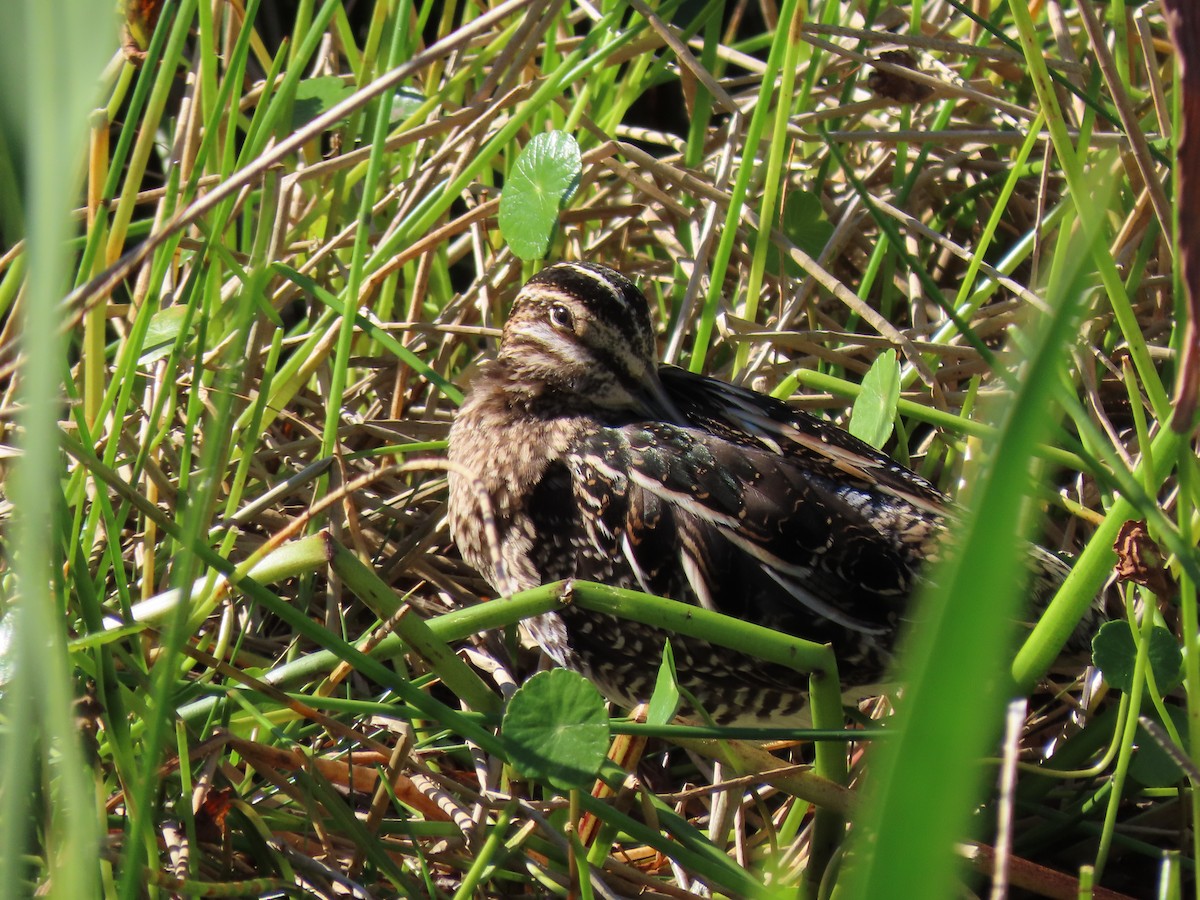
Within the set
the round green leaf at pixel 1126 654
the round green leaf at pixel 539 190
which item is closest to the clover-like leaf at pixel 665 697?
the round green leaf at pixel 1126 654

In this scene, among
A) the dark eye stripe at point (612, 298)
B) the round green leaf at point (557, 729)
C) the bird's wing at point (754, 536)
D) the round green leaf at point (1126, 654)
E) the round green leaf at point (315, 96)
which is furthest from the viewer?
the round green leaf at point (315, 96)

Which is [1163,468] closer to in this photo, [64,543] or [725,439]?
[725,439]

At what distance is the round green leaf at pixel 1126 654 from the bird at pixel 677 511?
40 cm

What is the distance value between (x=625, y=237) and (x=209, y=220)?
1061mm

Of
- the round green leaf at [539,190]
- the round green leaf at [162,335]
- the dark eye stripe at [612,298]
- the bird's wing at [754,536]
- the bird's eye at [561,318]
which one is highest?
the round green leaf at [539,190]

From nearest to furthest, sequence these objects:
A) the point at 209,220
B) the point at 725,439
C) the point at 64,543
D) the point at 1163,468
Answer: the point at 1163,468
the point at 64,543
the point at 725,439
the point at 209,220

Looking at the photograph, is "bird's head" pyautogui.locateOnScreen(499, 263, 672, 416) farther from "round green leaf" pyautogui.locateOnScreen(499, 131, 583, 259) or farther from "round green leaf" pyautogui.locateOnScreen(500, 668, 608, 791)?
"round green leaf" pyautogui.locateOnScreen(500, 668, 608, 791)

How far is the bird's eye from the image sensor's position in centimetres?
232

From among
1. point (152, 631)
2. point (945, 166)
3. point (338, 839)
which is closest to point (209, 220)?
point (152, 631)

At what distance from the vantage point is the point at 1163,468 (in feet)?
5.22

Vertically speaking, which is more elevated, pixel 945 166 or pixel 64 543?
pixel 945 166

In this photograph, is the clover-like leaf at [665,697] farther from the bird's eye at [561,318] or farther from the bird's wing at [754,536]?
the bird's eye at [561,318]

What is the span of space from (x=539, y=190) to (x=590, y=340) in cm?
32

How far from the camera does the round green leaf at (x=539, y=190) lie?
2312 mm
